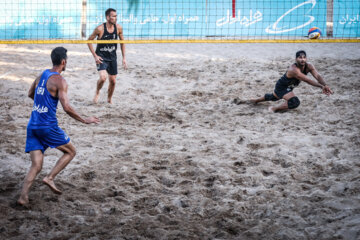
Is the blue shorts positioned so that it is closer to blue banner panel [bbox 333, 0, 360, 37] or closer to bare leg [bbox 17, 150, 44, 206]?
bare leg [bbox 17, 150, 44, 206]

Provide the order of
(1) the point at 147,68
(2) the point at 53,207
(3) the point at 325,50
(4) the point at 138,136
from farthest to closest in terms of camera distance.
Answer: (3) the point at 325,50 → (1) the point at 147,68 → (4) the point at 138,136 → (2) the point at 53,207

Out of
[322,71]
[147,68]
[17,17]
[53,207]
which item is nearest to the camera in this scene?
[53,207]

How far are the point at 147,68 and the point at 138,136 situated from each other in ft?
12.6

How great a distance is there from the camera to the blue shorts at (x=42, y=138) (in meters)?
3.39

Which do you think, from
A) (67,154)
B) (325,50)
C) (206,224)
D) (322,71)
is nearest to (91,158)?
(67,154)

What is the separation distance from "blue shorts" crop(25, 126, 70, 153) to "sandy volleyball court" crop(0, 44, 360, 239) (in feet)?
1.59

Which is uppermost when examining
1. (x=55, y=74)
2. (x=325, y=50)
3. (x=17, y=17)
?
(x=17, y=17)

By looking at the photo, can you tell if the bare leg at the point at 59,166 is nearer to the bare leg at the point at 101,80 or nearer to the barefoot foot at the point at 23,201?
the barefoot foot at the point at 23,201

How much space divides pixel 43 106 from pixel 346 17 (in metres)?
10.7

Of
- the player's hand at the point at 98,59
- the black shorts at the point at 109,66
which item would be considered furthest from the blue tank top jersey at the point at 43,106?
the black shorts at the point at 109,66

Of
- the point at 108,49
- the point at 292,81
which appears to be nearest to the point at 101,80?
the point at 108,49

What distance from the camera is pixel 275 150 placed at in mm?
4680

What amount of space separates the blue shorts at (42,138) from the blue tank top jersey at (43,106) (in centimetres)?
4

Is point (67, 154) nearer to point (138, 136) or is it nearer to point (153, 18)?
point (138, 136)
